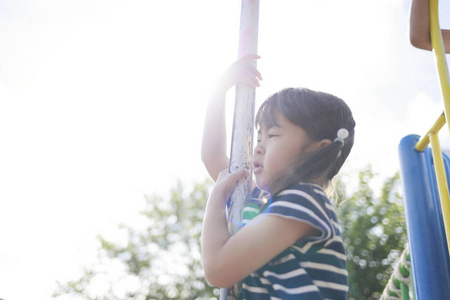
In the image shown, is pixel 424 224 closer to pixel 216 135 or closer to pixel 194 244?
pixel 216 135

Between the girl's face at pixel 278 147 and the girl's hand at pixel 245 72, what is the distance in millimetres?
165

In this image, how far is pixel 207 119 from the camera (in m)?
1.64

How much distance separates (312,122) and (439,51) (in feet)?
1.34

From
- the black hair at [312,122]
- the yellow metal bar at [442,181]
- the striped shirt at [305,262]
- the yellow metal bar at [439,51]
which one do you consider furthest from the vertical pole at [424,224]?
the yellow metal bar at [439,51]

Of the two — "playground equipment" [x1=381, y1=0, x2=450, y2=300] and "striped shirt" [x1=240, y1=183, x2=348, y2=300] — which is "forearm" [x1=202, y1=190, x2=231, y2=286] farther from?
"playground equipment" [x1=381, y1=0, x2=450, y2=300]

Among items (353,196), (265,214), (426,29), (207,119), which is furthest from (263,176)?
(353,196)

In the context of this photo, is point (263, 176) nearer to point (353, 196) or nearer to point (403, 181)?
point (403, 181)

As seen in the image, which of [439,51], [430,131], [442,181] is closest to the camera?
[439,51]

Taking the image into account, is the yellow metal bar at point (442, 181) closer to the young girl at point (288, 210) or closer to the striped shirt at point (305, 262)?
the young girl at point (288, 210)

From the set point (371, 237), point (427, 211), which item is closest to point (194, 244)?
point (371, 237)

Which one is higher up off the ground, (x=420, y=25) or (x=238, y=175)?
(x=420, y=25)

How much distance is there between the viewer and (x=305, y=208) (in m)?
1.18

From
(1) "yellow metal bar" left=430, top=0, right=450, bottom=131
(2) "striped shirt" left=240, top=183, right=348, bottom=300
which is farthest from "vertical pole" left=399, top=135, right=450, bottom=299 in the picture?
(1) "yellow metal bar" left=430, top=0, right=450, bottom=131

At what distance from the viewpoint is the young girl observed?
1149 millimetres
